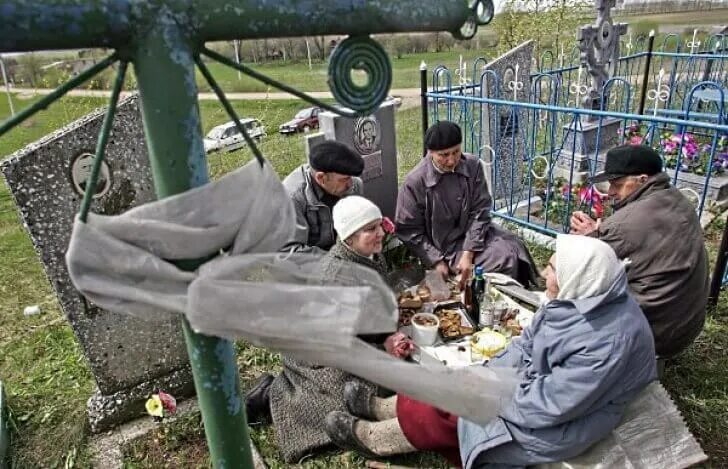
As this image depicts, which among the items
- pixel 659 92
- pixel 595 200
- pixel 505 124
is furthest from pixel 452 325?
pixel 659 92

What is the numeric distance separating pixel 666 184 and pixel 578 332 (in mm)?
1490

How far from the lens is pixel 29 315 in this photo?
459cm

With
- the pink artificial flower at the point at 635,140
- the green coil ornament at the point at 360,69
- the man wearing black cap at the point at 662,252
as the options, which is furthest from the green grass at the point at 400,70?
the green coil ornament at the point at 360,69

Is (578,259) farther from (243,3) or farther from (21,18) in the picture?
(21,18)

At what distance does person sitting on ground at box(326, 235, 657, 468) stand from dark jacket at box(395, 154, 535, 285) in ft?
6.00

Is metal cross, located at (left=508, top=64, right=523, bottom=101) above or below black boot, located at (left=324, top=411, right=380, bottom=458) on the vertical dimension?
above

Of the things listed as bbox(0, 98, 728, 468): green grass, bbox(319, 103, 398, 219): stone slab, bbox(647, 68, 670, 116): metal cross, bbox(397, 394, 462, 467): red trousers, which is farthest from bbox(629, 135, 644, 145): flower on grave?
bbox(397, 394, 462, 467): red trousers

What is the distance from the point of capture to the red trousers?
2635mm

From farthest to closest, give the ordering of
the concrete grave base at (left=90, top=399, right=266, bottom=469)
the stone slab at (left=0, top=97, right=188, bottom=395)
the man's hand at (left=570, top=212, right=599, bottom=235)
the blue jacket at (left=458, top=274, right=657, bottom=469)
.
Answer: the man's hand at (left=570, top=212, right=599, bottom=235)
the concrete grave base at (left=90, top=399, right=266, bottom=469)
the stone slab at (left=0, top=97, right=188, bottom=395)
the blue jacket at (left=458, top=274, right=657, bottom=469)

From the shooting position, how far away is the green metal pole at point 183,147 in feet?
2.27

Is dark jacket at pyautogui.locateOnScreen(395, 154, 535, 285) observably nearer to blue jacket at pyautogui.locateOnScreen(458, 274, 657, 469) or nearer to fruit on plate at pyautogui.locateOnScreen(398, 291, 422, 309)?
fruit on plate at pyautogui.locateOnScreen(398, 291, 422, 309)

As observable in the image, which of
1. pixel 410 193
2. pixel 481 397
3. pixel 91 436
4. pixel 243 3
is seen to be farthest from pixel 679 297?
pixel 91 436

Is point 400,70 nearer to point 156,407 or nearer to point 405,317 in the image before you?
point 405,317

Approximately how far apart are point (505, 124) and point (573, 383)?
4.50 meters
